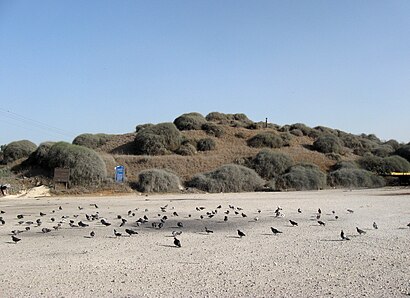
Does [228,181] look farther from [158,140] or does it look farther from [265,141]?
[265,141]

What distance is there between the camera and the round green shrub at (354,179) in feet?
140

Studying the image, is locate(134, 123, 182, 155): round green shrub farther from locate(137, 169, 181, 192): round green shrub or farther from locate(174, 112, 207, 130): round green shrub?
locate(137, 169, 181, 192): round green shrub

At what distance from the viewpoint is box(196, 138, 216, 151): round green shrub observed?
56719mm

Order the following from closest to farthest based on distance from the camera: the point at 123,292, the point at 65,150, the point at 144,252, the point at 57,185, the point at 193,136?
the point at 123,292 → the point at 144,252 → the point at 57,185 → the point at 65,150 → the point at 193,136

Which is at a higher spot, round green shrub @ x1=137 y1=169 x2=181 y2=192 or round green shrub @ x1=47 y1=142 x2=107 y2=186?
round green shrub @ x1=47 y1=142 x2=107 y2=186

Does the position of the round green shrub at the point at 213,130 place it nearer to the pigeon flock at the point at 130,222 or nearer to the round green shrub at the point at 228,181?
the round green shrub at the point at 228,181

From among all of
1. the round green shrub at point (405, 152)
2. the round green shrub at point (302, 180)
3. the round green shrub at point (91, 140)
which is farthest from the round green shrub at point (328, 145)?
the round green shrub at point (91, 140)

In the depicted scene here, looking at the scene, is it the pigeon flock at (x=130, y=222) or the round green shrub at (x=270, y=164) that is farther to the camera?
the round green shrub at (x=270, y=164)

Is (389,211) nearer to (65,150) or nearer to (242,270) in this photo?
(242,270)

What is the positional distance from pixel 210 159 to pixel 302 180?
13464 mm

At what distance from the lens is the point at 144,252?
11836mm

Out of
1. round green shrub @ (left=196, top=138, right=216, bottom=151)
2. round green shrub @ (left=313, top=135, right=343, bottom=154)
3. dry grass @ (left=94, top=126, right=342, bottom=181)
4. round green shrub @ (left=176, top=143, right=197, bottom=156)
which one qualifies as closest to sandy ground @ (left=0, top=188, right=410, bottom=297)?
dry grass @ (left=94, top=126, right=342, bottom=181)

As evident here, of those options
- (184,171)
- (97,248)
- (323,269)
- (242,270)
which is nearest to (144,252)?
(97,248)

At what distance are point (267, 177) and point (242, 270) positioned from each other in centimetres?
3794
